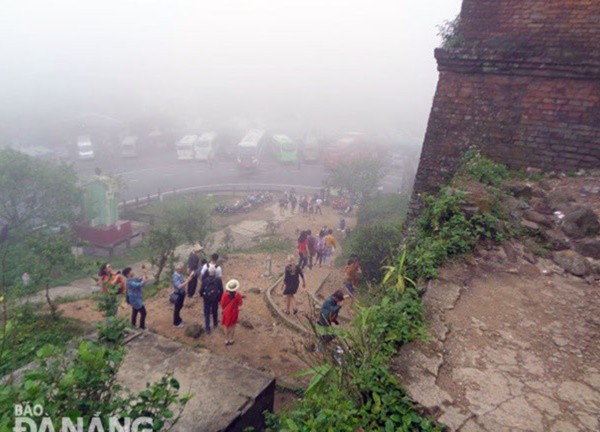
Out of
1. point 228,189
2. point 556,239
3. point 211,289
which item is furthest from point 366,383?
point 228,189

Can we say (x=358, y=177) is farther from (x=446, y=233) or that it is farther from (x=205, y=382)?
(x=205, y=382)

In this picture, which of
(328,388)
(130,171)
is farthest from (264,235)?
(130,171)

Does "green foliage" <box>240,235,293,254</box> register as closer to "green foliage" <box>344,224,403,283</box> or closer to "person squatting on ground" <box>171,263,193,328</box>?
"green foliage" <box>344,224,403,283</box>

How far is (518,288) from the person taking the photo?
3809 mm

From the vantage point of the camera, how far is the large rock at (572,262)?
4.05 metres

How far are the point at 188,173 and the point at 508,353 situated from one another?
36133mm

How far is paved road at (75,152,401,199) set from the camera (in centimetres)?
3331

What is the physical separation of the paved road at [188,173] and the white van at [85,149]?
0.58 m

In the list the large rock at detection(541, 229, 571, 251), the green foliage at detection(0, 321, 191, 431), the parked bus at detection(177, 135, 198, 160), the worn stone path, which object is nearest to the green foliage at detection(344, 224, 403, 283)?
the large rock at detection(541, 229, 571, 251)

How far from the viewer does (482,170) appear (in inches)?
226

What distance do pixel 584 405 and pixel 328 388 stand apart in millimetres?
1689

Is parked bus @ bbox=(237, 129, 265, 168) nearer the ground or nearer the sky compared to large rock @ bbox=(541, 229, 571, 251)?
nearer the ground

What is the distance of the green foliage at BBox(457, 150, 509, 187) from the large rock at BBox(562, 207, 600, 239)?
1.16m

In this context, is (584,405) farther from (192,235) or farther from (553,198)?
(192,235)
